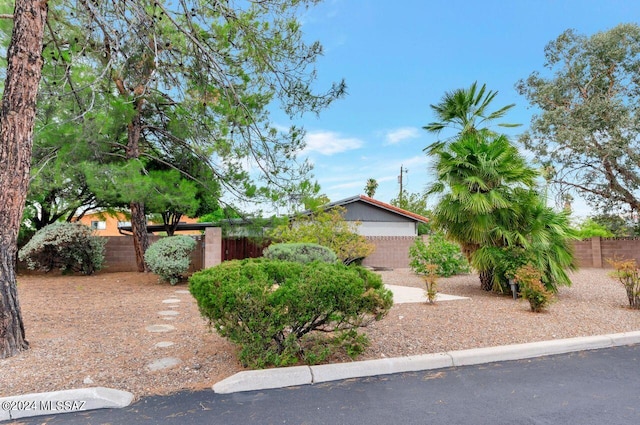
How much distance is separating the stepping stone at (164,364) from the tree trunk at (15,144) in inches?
61.6

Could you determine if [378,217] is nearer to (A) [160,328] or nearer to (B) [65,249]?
(B) [65,249]

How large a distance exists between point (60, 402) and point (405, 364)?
3.26 m

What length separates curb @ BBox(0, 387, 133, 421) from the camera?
3.06 meters

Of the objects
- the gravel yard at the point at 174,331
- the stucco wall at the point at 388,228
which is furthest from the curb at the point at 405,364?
the stucco wall at the point at 388,228

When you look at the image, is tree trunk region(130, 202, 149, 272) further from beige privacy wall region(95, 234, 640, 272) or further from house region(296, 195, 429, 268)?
house region(296, 195, 429, 268)

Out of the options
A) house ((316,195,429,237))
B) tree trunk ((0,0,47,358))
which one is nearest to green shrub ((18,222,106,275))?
tree trunk ((0,0,47,358))

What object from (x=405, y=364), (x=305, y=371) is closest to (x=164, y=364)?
(x=305, y=371)

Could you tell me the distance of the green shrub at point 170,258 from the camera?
385 inches

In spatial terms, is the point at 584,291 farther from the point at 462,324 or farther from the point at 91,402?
the point at 91,402

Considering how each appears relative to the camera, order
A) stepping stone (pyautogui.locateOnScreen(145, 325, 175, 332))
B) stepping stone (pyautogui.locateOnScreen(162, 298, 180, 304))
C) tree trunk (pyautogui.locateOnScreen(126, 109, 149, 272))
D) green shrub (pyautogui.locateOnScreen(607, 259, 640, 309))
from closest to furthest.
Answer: stepping stone (pyautogui.locateOnScreen(145, 325, 175, 332))
green shrub (pyautogui.locateOnScreen(607, 259, 640, 309))
stepping stone (pyautogui.locateOnScreen(162, 298, 180, 304))
tree trunk (pyautogui.locateOnScreen(126, 109, 149, 272))

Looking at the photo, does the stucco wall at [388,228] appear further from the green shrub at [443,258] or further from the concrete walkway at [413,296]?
the concrete walkway at [413,296]

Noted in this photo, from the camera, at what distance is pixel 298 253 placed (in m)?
9.34

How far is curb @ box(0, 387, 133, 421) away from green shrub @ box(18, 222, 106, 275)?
9.69 m

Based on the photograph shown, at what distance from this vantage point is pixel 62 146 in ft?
32.0
